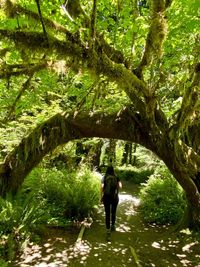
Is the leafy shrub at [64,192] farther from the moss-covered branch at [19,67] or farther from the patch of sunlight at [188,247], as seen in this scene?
the moss-covered branch at [19,67]

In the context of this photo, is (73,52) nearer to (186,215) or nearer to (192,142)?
(192,142)

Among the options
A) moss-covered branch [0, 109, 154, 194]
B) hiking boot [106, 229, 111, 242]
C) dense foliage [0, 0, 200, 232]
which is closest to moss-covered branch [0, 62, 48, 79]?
dense foliage [0, 0, 200, 232]

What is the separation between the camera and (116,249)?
913 cm

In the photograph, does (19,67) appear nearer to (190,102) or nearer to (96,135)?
(96,135)

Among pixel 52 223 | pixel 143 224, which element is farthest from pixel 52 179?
pixel 143 224

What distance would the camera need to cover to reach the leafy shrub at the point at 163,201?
12.6 m

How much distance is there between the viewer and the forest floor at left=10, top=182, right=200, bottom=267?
26.4 feet

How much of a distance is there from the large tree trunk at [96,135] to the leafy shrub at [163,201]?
2289mm

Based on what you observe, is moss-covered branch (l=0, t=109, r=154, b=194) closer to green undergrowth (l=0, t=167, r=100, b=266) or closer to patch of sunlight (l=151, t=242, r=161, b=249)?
green undergrowth (l=0, t=167, r=100, b=266)

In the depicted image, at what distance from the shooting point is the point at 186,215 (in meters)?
10.6

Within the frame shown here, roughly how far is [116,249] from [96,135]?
329 centimetres

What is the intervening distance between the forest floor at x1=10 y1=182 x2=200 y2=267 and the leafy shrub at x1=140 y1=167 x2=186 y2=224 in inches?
30.0

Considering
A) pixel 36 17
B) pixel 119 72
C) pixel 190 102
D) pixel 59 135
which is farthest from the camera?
pixel 59 135

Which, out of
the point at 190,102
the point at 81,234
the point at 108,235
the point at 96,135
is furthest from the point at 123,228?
the point at 190,102
